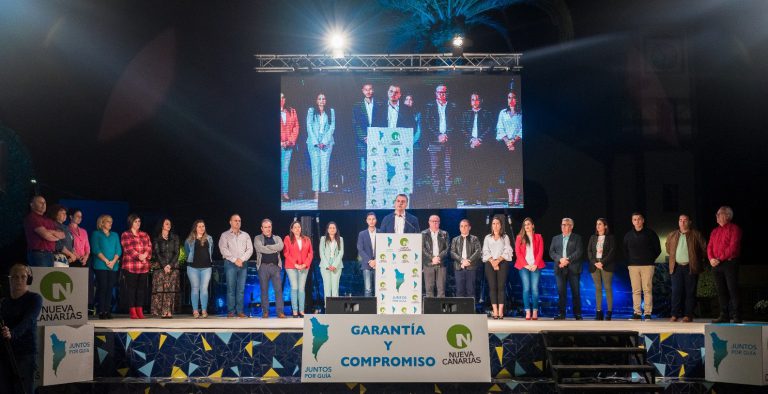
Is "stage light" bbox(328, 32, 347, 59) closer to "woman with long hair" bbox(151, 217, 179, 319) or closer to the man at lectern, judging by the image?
the man at lectern

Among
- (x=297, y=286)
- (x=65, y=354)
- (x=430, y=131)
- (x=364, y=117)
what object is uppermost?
(x=364, y=117)

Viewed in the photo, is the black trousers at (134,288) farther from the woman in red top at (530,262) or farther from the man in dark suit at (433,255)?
the woman in red top at (530,262)

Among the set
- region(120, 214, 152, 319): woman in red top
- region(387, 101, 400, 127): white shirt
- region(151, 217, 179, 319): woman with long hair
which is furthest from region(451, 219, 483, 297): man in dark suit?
region(120, 214, 152, 319): woman in red top

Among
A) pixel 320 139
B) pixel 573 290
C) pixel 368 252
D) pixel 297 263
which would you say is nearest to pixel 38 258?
pixel 297 263

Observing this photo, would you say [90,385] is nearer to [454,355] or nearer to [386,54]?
[454,355]

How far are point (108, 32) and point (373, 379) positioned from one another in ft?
29.5

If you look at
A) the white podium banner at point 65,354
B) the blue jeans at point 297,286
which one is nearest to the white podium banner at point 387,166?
the blue jeans at point 297,286

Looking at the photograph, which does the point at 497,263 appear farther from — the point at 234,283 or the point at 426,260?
the point at 234,283

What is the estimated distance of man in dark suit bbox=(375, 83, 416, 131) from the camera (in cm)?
1195

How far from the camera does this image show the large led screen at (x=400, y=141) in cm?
1179

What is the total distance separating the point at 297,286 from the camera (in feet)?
33.8

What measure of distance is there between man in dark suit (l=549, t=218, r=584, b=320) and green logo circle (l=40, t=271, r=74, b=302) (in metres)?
6.40

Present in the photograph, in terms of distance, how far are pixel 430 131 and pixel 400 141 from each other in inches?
21.7

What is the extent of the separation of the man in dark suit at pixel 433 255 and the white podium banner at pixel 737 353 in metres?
4.01
